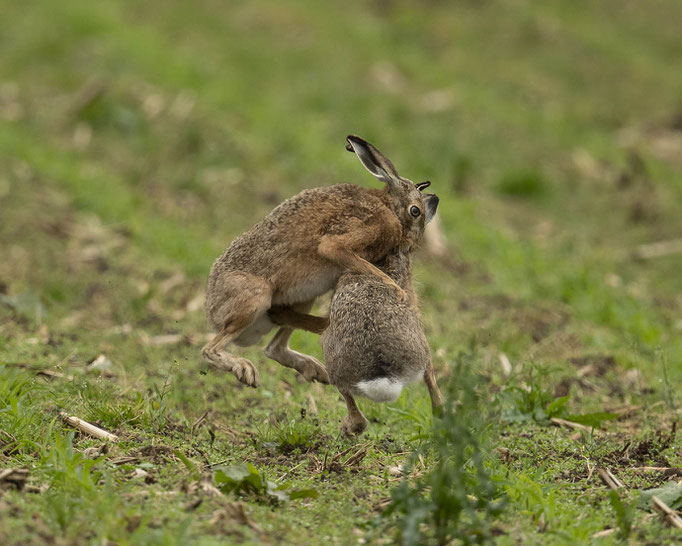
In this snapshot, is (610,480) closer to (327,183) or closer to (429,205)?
(429,205)

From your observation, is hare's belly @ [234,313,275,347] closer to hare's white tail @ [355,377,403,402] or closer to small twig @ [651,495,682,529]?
hare's white tail @ [355,377,403,402]

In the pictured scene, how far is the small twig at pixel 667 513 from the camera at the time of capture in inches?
179

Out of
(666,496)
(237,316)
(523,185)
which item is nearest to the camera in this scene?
(666,496)

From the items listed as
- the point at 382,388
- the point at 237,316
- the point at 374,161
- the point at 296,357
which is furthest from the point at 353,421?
the point at 374,161

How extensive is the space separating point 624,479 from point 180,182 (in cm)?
742

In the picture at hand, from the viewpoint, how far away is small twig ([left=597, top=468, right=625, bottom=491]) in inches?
198

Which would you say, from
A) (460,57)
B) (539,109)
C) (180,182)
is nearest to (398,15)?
(460,57)

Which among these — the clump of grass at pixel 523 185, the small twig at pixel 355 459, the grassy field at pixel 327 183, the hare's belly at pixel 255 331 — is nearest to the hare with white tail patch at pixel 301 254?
the hare's belly at pixel 255 331

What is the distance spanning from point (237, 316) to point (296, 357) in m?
0.54

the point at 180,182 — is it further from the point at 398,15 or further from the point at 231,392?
the point at 398,15

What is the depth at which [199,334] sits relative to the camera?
7.89m

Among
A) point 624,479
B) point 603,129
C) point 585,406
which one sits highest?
point 624,479

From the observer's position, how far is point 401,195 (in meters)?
6.35

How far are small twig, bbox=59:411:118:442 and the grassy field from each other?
0.08m
